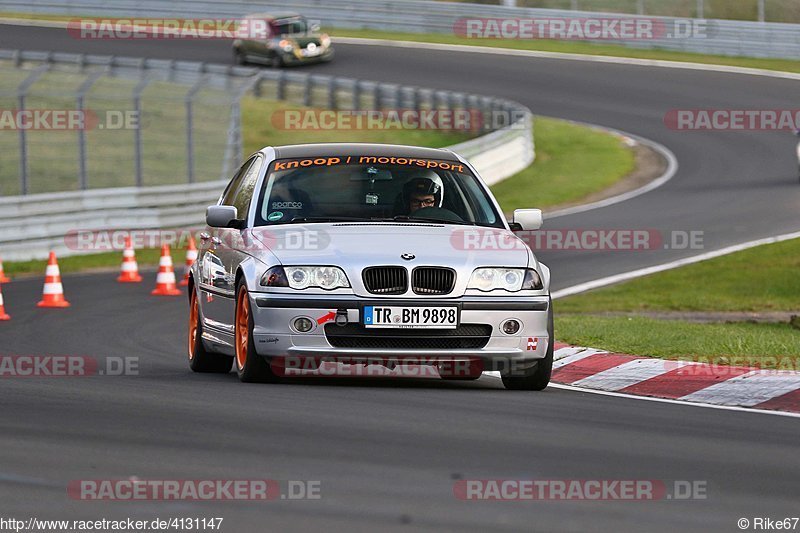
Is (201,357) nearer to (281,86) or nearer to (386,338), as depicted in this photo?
(386,338)

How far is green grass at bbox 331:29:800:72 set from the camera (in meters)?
46.4

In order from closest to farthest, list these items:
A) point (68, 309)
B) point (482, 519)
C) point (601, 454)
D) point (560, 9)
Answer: point (482, 519), point (601, 454), point (68, 309), point (560, 9)

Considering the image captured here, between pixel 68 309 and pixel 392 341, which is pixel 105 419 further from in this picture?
pixel 68 309

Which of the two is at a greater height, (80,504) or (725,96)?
(80,504)

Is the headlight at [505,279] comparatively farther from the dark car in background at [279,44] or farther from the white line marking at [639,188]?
the dark car in background at [279,44]

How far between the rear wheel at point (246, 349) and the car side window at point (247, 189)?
89 cm

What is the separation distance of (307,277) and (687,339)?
153 inches

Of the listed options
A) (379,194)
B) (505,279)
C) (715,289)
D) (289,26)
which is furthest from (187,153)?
(289,26)

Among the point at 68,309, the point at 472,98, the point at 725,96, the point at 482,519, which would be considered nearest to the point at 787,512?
the point at 482,519

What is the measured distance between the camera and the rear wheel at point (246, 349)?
9.41 metres

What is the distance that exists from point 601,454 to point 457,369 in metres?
2.59

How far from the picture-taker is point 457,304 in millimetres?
9273

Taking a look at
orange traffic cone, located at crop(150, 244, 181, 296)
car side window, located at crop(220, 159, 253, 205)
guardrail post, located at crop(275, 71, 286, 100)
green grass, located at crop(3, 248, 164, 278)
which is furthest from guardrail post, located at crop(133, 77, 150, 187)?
guardrail post, located at crop(275, 71, 286, 100)

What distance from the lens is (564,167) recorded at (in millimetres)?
33844
